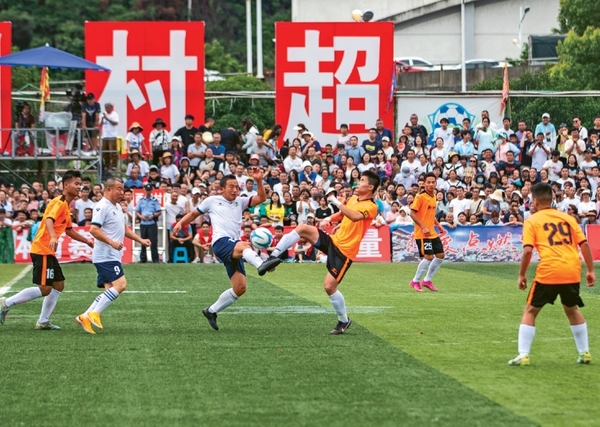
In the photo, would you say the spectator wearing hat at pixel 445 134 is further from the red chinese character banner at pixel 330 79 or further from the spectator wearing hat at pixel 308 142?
the spectator wearing hat at pixel 308 142

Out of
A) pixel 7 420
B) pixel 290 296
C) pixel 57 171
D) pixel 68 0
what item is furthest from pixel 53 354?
pixel 68 0

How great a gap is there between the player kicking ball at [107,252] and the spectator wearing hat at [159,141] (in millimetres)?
17731

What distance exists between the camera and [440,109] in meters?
33.2

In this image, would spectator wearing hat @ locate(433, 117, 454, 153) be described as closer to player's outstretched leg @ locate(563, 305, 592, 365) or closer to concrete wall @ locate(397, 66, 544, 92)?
concrete wall @ locate(397, 66, 544, 92)

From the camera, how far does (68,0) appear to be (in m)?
66.6

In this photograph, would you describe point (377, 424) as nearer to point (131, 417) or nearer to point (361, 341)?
point (131, 417)

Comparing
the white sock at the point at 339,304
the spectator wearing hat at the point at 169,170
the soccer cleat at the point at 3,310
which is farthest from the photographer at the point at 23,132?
the white sock at the point at 339,304

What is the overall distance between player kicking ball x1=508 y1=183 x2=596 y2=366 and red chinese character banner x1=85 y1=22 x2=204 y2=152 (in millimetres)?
23769

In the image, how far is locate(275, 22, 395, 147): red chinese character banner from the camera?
Result: 3341 centimetres

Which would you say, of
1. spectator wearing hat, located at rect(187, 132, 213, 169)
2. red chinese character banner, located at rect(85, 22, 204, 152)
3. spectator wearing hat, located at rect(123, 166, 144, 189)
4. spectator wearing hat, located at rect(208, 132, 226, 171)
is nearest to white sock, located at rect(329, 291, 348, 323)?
spectator wearing hat, located at rect(123, 166, 144, 189)

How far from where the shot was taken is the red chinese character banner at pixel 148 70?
108 feet

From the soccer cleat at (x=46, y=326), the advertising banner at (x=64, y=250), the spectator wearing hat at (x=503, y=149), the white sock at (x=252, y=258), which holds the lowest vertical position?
the advertising banner at (x=64, y=250)

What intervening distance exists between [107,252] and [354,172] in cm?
1646

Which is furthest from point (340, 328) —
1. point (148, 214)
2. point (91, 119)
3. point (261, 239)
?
point (91, 119)
